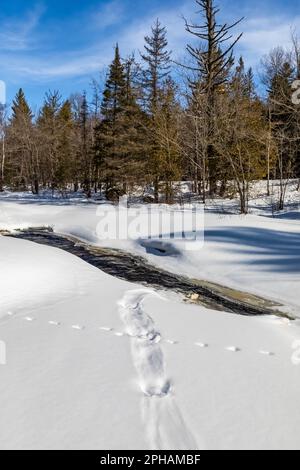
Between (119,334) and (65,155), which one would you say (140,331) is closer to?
(119,334)

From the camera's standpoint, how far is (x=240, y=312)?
249 inches

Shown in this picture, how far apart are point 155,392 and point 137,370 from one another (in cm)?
41

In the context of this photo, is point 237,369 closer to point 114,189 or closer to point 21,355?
point 21,355

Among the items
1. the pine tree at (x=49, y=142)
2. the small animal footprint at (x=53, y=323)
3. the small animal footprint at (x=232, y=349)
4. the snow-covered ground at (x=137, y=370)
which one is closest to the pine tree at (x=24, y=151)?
the pine tree at (x=49, y=142)

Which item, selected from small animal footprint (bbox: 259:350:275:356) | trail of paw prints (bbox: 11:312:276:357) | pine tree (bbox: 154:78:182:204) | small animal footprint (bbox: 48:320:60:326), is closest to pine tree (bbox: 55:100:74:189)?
pine tree (bbox: 154:78:182:204)

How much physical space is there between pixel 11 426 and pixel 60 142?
120ft

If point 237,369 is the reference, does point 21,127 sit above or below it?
above

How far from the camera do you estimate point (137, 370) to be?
3545 millimetres

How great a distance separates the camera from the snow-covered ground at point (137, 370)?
2.65 metres

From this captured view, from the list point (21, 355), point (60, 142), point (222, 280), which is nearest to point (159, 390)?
point (21, 355)

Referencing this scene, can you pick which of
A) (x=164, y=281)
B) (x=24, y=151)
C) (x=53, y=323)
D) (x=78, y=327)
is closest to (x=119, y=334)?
(x=78, y=327)

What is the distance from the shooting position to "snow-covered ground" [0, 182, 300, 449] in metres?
2.65

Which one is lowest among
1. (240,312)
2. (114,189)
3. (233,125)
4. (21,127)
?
(240,312)

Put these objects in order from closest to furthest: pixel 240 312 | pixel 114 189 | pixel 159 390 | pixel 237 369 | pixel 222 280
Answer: pixel 159 390 < pixel 237 369 < pixel 240 312 < pixel 222 280 < pixel 114 189
